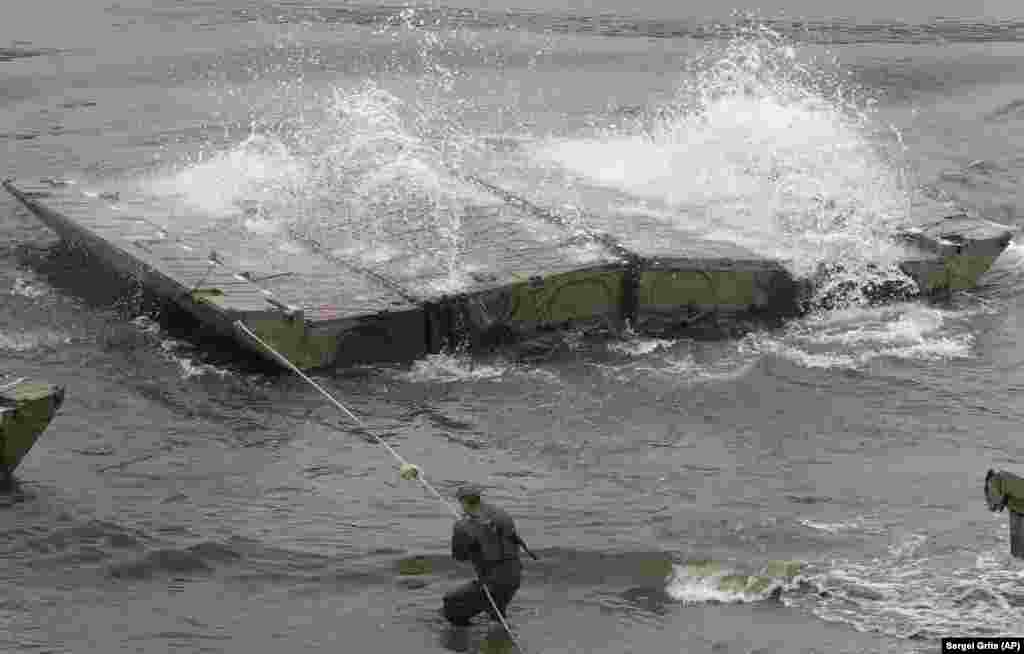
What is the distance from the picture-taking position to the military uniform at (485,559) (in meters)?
11.8

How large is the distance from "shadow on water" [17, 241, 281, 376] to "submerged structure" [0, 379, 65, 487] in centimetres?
380

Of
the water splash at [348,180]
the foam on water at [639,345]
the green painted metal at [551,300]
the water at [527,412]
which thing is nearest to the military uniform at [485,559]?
the water at [527,412]

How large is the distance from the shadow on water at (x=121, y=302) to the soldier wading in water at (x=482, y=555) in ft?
20.5

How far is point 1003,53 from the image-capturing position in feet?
130

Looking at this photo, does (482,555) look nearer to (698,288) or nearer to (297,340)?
(297,340)

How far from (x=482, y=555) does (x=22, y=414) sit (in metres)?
4.92

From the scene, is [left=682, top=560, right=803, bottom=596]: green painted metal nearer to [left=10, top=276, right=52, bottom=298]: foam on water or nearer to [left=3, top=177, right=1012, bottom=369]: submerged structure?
[left=3, top=177, right=1012, bottom=369]: submerged structure

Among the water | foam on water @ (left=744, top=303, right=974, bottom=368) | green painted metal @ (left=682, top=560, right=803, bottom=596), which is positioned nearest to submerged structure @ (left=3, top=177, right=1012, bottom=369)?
the water

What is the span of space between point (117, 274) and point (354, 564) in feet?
25.8

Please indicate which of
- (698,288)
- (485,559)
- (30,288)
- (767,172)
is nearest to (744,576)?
(485,559)

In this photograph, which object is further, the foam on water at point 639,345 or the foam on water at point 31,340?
the foam on water at point 639,345

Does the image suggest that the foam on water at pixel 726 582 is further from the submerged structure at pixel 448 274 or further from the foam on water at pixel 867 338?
the foam on water at pixel 867 338

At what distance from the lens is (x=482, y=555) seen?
11.9 m

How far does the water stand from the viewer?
42.0 ft
